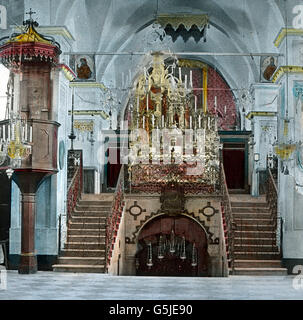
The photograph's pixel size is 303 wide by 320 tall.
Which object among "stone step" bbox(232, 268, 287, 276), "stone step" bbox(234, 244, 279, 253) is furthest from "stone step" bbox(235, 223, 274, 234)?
"stone step" bbox(232, 268, 287, 276)

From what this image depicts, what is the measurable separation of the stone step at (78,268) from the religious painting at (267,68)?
7752 mm

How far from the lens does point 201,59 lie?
2223 cm

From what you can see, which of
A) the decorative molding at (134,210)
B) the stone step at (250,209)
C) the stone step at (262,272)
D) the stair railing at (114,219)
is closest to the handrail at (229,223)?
the stone step at (262,272)

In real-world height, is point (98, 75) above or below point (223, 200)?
above

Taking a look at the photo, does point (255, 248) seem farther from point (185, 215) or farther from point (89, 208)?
point (89, 208)

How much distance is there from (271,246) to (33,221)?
499cm

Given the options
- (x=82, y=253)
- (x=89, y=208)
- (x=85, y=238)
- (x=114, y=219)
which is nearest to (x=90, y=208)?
(x=89, y=208)

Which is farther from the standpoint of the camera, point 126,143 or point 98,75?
point 126,143

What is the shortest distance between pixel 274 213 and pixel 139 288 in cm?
530

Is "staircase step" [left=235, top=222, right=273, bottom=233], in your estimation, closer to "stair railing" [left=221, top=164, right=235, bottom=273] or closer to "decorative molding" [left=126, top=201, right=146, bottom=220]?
"stair railing" [left=221, top=164, right=235, bottom=273]

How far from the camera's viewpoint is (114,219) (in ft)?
46.9

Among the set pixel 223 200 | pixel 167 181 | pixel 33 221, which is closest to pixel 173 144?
pixel 167 181

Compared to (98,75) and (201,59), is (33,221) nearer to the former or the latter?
(98,75)

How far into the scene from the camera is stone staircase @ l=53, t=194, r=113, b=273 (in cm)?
1275
